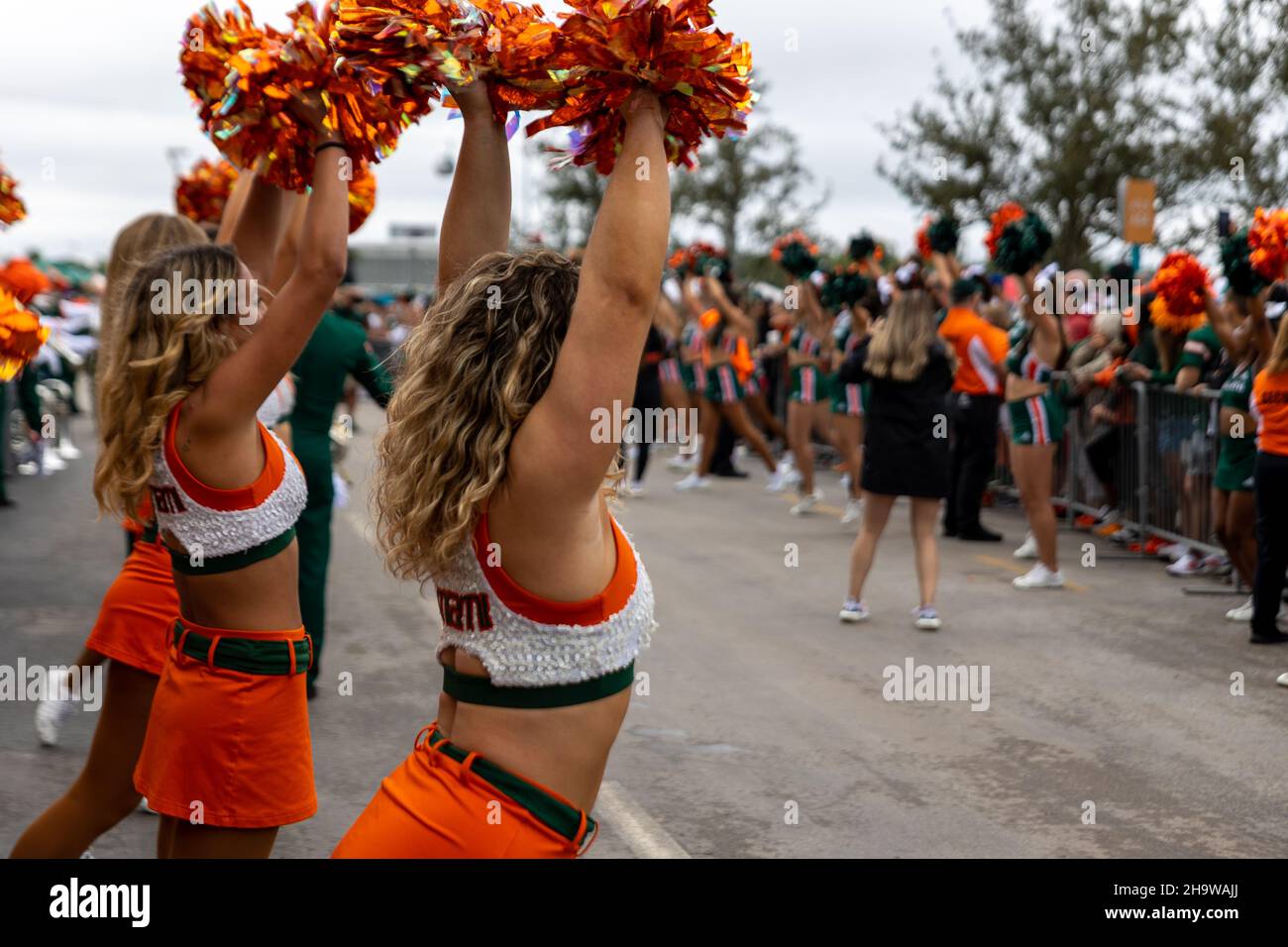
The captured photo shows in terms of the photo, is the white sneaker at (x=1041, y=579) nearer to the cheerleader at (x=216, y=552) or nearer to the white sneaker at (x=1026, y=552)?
the white sneaker at (x=1026, y=552)

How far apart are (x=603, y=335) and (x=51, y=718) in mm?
4802

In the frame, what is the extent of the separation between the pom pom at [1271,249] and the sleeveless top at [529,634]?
664cm

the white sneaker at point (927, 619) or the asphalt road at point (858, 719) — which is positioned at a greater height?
the white sneaker at point (927, 619)

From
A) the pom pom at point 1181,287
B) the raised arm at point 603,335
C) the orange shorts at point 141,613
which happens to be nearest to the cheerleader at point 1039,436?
the pom pom at point 1181,287

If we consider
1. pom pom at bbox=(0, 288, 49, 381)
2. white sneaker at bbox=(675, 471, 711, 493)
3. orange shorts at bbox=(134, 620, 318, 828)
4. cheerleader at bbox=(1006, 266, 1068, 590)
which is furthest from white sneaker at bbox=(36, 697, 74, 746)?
white sneaker at bbox=(675, 471, 711, 493)

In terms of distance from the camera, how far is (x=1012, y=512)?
1410 centimetres

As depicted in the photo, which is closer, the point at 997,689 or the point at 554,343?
the point at 554,343

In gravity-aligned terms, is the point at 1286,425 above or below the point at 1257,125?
below

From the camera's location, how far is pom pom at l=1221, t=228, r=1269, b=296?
8141 millimetres

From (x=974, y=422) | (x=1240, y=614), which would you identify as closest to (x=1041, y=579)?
(x=1240, y=614)

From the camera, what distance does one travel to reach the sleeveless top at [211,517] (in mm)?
3375
